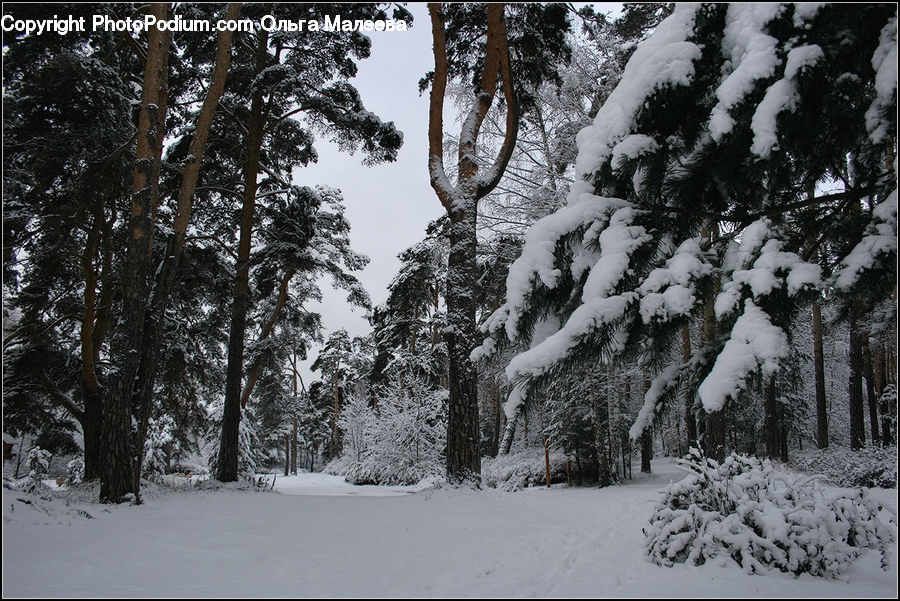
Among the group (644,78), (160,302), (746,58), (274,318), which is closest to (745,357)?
(746,58)

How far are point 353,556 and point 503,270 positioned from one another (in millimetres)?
9225

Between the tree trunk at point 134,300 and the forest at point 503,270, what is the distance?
0.04 meters

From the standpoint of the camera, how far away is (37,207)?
337 inches

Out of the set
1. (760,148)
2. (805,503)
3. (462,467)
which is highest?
(760,148)

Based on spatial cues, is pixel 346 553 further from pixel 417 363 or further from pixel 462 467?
pixel 417 363

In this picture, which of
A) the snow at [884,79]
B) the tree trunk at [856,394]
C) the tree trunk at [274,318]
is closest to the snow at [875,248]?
the snow at [884,79]

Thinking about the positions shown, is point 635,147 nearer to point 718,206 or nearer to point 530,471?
point 718,206

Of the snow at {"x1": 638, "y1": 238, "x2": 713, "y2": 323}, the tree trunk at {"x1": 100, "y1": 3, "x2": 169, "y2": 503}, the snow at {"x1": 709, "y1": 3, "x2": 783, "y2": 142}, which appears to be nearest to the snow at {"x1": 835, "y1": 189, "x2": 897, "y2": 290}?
the snow at {"x1": 638, "y1": 238, "x2": 713, "y2": 323}

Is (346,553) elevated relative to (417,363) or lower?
lower

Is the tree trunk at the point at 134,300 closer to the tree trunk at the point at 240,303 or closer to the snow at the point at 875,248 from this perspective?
the tree trunk at the point at 240,303

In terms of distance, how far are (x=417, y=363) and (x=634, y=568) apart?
13708 mm

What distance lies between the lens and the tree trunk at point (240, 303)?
973cm

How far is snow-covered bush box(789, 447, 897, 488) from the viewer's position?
908cm

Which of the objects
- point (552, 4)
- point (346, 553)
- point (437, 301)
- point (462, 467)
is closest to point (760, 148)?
point (346, 553)
